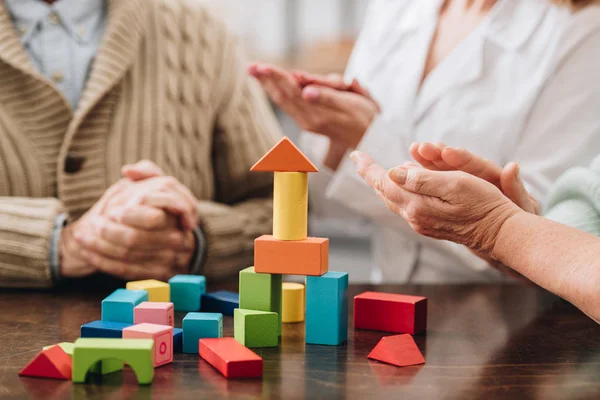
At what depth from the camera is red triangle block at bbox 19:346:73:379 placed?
2.64 feet

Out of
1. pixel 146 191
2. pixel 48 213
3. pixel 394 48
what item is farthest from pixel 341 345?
pixel 394 48

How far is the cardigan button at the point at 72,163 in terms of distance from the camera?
1.47 metres

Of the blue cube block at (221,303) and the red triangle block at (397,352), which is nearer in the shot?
the red triangle block at (397,352)

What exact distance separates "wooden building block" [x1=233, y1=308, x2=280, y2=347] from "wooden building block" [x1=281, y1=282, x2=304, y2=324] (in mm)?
134

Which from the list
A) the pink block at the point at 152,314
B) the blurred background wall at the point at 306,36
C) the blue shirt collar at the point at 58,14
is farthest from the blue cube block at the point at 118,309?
the blurred background wall at the point at 306,36

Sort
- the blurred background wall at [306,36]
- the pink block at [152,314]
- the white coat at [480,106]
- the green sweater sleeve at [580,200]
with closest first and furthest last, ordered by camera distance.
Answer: the pink block at [152,314]
the green sweater sleeve at [580,200]
the white coat at [480,106]
the blurred background wall at [306,36]

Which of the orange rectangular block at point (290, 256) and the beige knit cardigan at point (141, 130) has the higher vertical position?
the beige knit cardigan at point (141, 130)

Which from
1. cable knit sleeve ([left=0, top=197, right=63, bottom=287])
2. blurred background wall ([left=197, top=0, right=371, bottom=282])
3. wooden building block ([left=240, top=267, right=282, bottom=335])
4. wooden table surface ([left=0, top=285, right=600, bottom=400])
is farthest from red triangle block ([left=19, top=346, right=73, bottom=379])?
blurred background wall ([left=197, top=0, right=371, bottom=282])

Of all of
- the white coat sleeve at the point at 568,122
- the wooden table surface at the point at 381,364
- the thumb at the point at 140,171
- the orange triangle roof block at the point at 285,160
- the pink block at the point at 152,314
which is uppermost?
the white coat sleeve at the point at 568,122

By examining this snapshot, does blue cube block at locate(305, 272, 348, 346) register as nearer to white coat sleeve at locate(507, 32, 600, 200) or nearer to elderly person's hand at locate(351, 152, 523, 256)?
elderly person's hand at locate(351, 152, 523, 256)

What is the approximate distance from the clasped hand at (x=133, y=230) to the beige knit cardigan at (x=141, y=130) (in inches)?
2.5

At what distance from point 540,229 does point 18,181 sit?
103 cm

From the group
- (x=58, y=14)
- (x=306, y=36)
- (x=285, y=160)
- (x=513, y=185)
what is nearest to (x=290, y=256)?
(x=285, y=160)

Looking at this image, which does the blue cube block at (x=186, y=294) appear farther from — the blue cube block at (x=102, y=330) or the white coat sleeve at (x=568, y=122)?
the white coat sleeve at (x=568, y=122)
